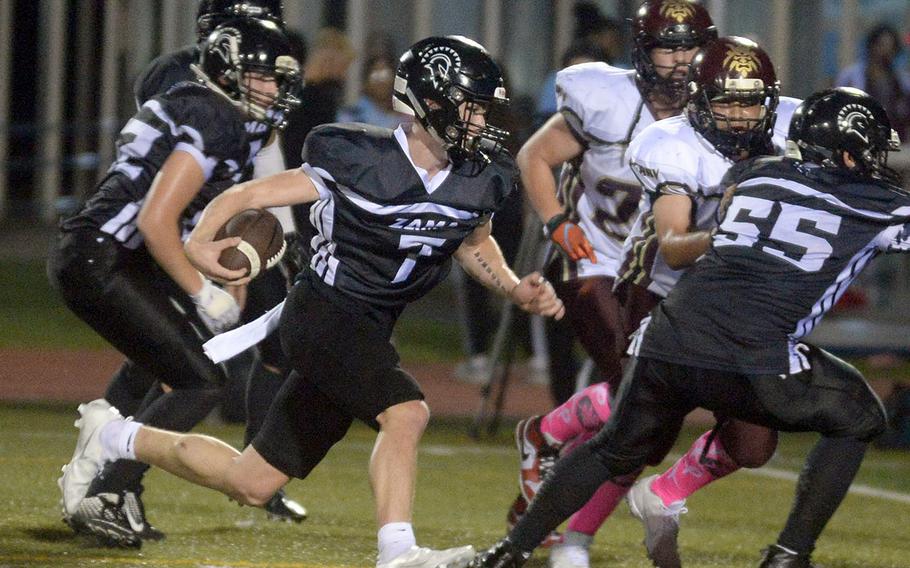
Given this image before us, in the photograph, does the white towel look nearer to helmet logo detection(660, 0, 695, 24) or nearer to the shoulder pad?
the shoulder pad

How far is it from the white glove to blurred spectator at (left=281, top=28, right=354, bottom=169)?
2.49 meters

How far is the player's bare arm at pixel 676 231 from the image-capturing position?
14.8 ft

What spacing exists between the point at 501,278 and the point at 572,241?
0.62 metres

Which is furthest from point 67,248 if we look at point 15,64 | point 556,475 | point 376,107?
point 15,64

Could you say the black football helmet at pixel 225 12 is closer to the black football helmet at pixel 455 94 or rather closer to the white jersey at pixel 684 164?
the black football helmet at pixel 455 94

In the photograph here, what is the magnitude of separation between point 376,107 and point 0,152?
18.3 ft

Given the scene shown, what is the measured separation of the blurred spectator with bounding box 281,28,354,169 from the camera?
25.6ft

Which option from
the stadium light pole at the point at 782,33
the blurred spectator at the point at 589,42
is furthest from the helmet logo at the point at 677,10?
the stadium light pole at the point at 782,33

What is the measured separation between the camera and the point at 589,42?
8125 millimetres

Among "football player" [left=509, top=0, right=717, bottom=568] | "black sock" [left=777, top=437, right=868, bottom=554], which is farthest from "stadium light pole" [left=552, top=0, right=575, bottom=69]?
"black sock" [left=777, top=437, right=868, bottom=554]

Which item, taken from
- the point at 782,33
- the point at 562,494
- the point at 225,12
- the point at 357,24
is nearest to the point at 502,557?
the point at 562,494

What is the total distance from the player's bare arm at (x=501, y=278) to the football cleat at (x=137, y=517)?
1.28 m

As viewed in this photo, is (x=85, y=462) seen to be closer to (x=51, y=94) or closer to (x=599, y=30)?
(x=599, y=30)

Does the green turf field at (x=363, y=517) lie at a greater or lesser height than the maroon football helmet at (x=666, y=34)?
lesser
